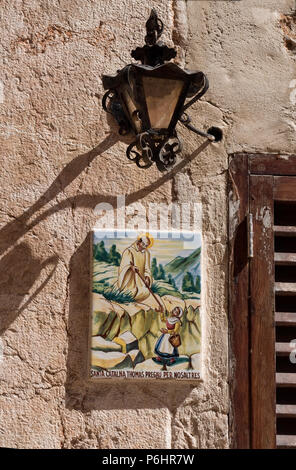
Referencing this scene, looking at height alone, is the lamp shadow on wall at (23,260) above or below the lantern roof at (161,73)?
below

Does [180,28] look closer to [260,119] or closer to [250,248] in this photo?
[260,119]

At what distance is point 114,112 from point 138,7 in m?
0.55

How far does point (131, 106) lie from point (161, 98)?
16 cm

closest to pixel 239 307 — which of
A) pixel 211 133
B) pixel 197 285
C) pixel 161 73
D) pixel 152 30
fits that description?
pixel 197 285

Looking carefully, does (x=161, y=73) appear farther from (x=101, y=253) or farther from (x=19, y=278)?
(x=19, y=278)

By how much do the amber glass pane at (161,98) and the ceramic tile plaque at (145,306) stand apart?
1.80 ft

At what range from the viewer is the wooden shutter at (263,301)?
3.29m

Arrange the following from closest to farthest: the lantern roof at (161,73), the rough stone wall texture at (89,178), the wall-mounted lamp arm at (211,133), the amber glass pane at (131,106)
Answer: the lantern roof at (161,73), the amber glass pane at (131,106), the rough stone wall texture at (89,178), the wall-mounted lamp arm at (211,133)

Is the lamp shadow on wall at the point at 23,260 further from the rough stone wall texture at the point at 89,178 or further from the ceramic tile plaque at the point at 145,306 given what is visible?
the ceramic tile plaque at the point at 145,306

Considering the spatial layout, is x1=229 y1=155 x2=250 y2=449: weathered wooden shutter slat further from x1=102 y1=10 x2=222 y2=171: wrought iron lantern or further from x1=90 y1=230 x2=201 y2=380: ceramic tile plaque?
x1=102 y1=10 x2=222 y2=171: wrought iron lantern

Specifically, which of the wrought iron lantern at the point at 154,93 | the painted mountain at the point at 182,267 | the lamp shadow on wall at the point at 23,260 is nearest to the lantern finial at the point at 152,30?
the wrought iron lantern at the point at 154,93

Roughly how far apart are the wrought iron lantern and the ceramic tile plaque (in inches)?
15.3

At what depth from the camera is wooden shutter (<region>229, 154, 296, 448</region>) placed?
10.8ft

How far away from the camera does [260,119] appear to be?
3.54 m
